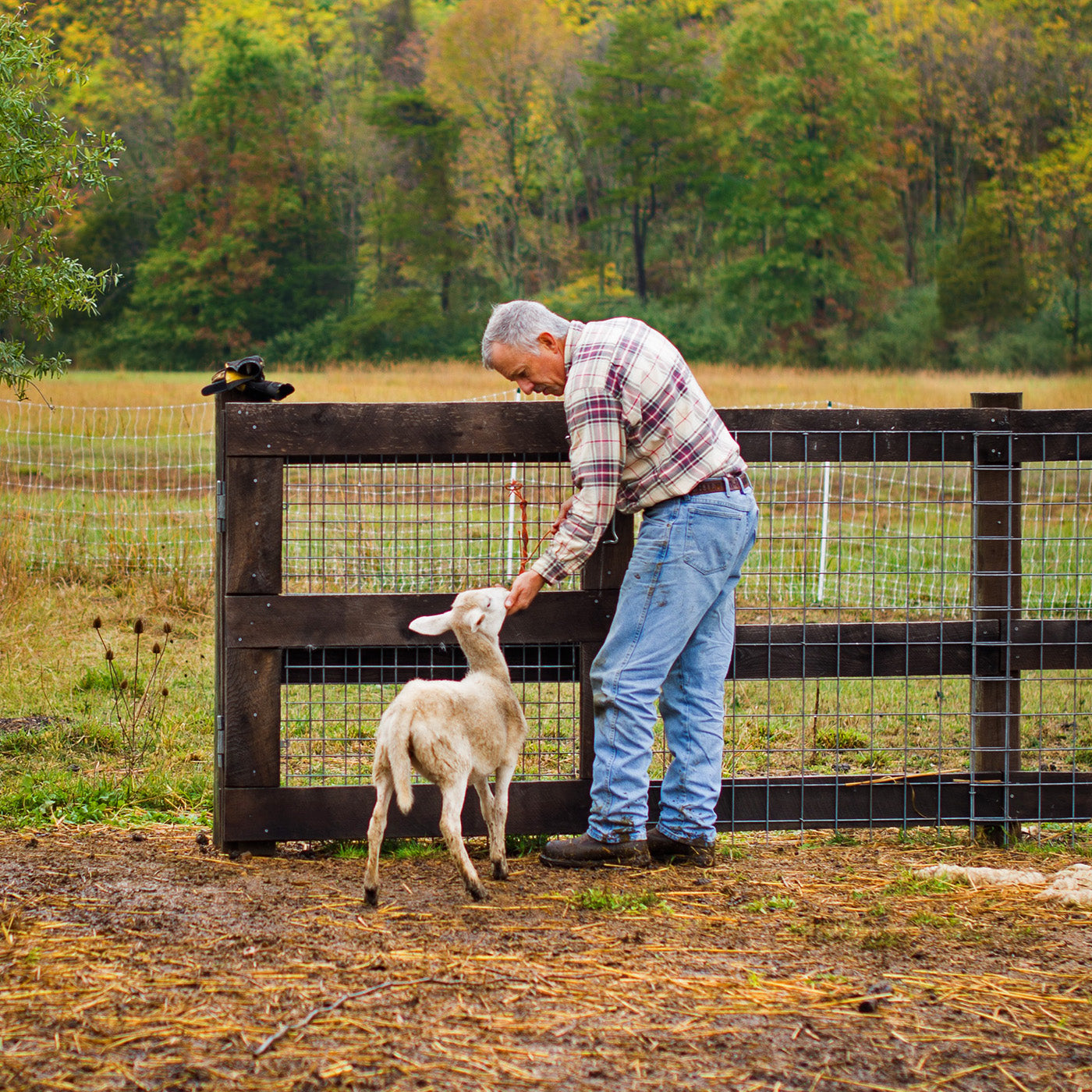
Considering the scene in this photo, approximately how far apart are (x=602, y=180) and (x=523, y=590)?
4869 centimetres

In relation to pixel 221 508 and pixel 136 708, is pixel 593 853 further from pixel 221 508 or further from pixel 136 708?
pixel 136 708

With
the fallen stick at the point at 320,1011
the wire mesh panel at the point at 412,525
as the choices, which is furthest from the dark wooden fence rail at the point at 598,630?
the fallen stick at the point at 320,1011

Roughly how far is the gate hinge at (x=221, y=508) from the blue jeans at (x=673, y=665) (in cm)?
156

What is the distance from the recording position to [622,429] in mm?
4230

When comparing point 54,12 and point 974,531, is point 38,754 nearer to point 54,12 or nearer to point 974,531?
point 974,531

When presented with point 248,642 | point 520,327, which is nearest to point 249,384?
point 248,642

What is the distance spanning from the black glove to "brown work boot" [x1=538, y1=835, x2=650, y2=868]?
208cm

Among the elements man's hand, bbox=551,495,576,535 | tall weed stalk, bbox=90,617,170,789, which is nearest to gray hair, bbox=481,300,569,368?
man's hand, bbox=551,495,576,535

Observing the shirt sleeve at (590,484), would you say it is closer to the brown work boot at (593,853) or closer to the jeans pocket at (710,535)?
the jeans pocket at (710,535)

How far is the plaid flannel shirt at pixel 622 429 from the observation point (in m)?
4.17

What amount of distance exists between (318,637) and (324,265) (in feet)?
159

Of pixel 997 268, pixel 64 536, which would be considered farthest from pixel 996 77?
pixel 64 536

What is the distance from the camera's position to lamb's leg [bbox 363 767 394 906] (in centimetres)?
398

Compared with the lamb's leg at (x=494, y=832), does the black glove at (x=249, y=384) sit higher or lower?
higher
